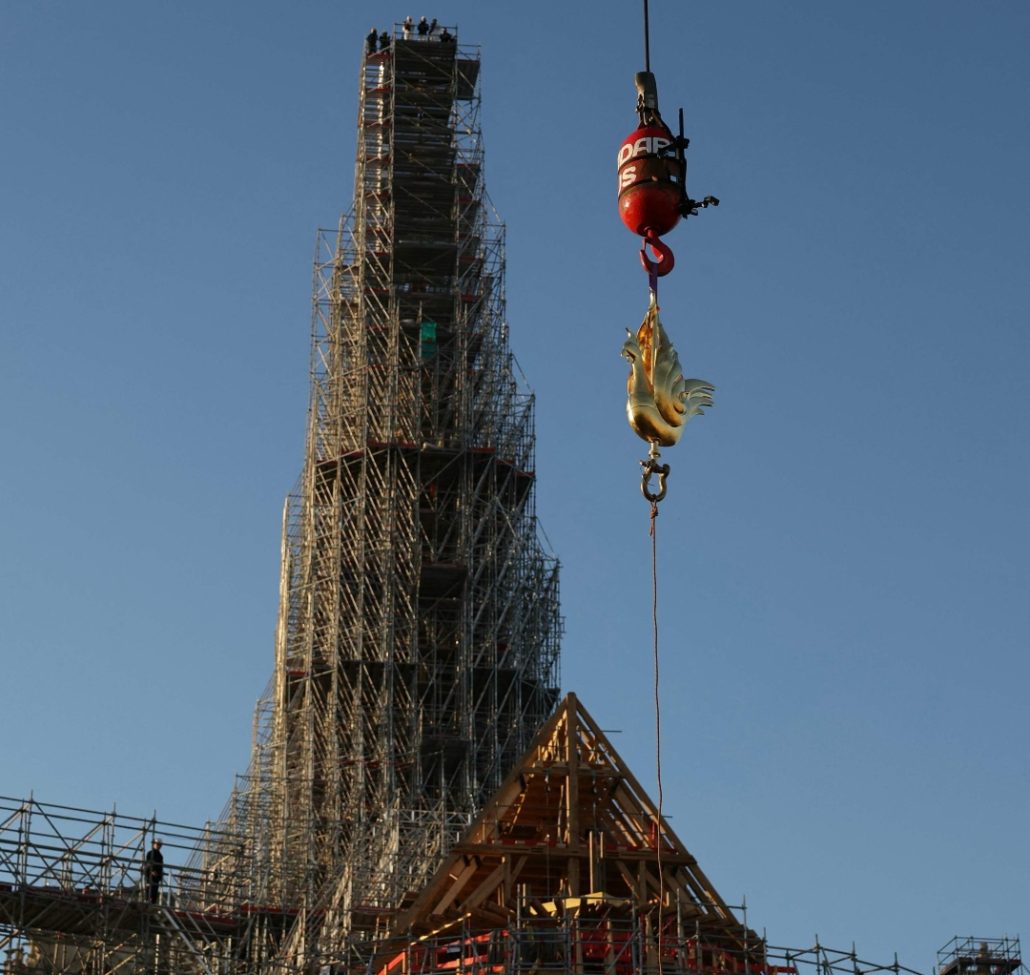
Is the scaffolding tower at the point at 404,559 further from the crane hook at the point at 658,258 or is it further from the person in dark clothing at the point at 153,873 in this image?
the crane hook at the point at 658,258

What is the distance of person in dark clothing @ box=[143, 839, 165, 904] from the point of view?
48312 mm

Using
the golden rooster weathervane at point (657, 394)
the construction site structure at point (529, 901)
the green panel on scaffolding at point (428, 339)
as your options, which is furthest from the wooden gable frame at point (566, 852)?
the green panel on scaffolding at point (428, 339)

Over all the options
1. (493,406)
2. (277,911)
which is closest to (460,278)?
(493,406)

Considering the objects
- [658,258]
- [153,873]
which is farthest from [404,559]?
[658,258]

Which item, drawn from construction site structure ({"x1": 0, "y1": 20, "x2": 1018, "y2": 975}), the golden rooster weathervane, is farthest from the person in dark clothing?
the golden rooster weathervane

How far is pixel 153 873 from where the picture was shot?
4831 cm

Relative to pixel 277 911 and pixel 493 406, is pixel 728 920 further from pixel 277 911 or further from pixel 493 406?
pixel 493 406

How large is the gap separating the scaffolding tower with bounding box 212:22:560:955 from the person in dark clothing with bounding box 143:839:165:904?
14.1 metres

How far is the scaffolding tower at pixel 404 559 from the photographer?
6944 cm

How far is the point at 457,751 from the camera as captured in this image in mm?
70750

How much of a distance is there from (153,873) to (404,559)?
85.9 ft

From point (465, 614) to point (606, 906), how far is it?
3017cm

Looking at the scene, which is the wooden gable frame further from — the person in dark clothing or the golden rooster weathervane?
the golden rooster weathervane

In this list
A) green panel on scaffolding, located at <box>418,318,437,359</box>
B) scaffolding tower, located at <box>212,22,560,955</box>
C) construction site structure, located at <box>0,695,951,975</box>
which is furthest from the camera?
green panel on scaffolding, located at <box>418,318,437,359</box>
